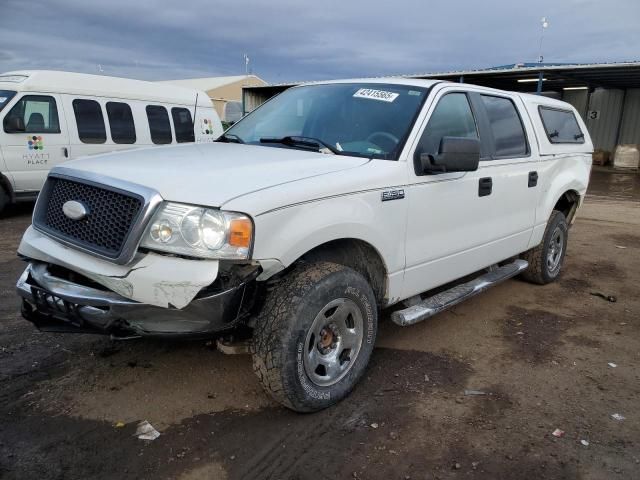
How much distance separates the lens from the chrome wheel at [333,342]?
286cm

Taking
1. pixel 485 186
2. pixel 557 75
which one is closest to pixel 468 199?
pixel 485 186

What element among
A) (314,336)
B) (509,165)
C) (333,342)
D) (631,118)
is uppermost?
(631,118)

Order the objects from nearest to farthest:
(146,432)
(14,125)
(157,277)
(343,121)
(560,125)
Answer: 1. (157,277)
2. (146,432)
3. (343,121)
4. (560,125)
5. (14,125)

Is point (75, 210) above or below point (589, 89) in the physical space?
below

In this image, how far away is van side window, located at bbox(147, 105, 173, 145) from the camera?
10.3m

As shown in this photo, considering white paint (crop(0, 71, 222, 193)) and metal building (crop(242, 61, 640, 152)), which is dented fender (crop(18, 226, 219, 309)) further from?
metal building (crop(242, 61, 640, 152))

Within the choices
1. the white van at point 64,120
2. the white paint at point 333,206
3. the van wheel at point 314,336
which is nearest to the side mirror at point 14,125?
the white van at point 64,120

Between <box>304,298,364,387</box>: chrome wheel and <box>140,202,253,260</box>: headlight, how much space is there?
66 centimetres

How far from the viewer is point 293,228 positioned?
2617mm

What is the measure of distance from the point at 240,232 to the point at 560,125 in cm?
439

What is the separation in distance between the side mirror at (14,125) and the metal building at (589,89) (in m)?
15.5

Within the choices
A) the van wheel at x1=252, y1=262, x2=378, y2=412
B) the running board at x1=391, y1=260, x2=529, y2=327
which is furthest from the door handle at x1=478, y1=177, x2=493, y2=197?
the van wheel at x1=252, y1=262, x2=378, y2=412

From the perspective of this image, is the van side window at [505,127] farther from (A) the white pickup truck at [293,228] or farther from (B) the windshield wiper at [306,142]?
(B) the windshield wiper at [306,142]

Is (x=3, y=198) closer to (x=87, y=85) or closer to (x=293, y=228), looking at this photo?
(x=87, y=85)
